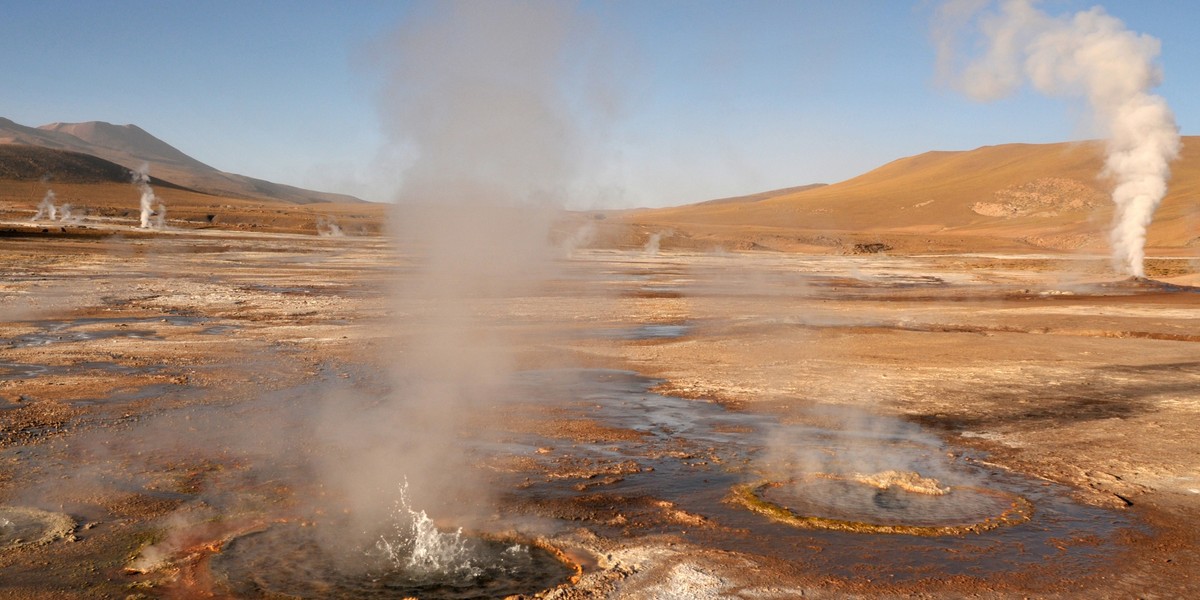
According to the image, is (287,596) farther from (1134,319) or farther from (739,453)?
(1134,319)

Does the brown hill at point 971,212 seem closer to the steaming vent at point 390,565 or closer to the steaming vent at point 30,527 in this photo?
the steaming vent at point 390,565

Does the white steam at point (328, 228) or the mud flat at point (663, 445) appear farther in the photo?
the white steam at point (328, 228)

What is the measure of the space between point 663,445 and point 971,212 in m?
105

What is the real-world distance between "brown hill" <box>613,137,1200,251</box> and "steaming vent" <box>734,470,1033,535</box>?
189ft

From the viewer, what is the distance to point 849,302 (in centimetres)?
2609

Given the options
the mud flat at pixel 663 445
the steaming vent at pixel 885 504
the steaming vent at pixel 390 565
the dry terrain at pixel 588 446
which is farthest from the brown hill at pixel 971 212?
the steaming vent at pixel 390 565

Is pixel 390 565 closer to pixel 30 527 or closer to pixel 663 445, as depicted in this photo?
pixel 30 527

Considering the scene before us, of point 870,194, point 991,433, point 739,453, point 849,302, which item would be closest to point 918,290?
point 849,302

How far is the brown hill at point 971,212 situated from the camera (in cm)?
7494

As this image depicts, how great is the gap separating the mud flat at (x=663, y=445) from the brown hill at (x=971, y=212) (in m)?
51.1

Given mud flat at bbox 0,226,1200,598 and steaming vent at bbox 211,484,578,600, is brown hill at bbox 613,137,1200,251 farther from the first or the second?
steaming vent at bbox 211,484,578,600

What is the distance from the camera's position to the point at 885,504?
708 cm

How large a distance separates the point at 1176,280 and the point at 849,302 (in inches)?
641

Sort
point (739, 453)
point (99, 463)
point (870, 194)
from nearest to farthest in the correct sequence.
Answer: point (99, 463) < point (739, 453) < point (870, 194)
